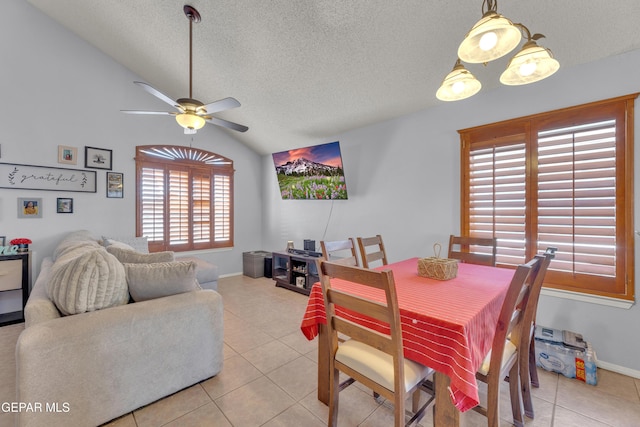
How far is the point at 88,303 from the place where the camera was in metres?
1.58

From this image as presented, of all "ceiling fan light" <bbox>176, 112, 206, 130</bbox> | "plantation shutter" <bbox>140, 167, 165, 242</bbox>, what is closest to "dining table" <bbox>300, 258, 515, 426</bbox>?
"ceiling fan light" <bbox>176, 112, 206, 130</bbox>

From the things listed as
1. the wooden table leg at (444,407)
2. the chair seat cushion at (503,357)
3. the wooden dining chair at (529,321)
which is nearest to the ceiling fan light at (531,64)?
the wooden dining chair at (529,321)

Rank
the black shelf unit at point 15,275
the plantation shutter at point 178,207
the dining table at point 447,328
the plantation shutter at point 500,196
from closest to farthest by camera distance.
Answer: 1. the dining table at point 447,328
2. the plantation shutter at point 500,196
3. the black shelf unit at point 15,275
4. the plantation shutter at point 178,207

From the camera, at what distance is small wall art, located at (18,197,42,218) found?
3186 millimetres

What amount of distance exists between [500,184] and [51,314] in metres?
3.61

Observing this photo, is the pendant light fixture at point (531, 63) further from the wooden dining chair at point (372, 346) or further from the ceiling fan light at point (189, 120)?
the ceiling fan light at point (189, 120)

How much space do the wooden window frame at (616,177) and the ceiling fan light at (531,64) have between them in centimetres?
115

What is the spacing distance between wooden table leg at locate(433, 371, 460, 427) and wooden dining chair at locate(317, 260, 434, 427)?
4.4 inches

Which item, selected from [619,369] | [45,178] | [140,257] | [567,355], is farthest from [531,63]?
[45,178]

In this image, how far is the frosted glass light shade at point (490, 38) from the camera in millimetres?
1189

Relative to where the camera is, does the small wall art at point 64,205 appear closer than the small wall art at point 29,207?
No

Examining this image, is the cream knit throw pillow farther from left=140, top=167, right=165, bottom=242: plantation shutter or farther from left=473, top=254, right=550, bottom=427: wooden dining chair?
left=140, top=167, right=165, bottom=242: plantation shutter

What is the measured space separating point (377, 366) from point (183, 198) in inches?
169

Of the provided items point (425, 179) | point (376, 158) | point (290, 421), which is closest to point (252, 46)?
point (376, 158)
